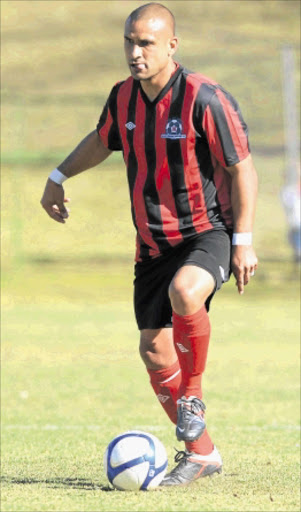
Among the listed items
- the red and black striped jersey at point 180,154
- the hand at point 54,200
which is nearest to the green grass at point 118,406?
the red and black striped jersey at point 180,154

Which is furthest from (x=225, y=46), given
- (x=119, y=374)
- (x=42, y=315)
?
(x=119, y=374)

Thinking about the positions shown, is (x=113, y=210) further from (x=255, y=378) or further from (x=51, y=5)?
(x=51, y=5)

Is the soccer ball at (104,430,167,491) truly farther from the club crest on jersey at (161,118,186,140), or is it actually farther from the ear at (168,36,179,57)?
the ear at (168,36,179,57)

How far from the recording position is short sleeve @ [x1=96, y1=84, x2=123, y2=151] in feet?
17.9

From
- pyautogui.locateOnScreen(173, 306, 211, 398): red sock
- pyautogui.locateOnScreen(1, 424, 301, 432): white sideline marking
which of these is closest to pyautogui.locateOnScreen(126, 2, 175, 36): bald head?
pyautogui.locateOnScreen(173, 306, 211, 398): red sock

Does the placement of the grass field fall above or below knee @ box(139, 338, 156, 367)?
below

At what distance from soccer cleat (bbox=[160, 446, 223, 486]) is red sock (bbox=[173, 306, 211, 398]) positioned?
1.12ft

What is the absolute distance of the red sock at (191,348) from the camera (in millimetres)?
4977

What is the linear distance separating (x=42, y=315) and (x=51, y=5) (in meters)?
30.6

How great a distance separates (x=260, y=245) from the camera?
63.3ft

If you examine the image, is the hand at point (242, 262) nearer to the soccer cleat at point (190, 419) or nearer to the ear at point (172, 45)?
the soccer cleat at point (190, 419)

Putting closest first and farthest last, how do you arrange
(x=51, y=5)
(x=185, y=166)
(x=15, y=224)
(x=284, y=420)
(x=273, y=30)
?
1. (x=185, y=166)
2. (x=284, y=420)
3. (x=15, y=224)
4. (x=273, y=30)
5. (x=51, y=5)

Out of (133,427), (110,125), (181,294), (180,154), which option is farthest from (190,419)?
(133,427)

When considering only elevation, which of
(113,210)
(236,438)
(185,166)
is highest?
(185,166)
